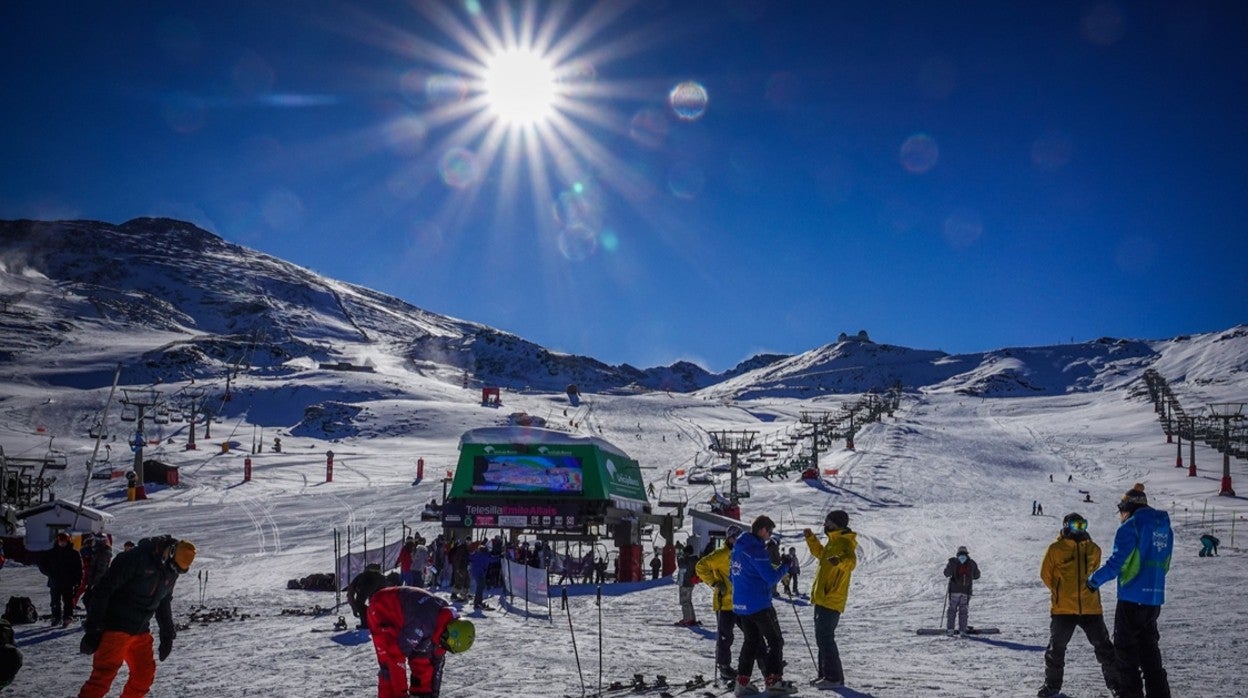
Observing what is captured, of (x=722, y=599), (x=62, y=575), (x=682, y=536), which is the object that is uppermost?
(x=722, y=599)

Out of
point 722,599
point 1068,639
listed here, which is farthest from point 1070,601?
point 722,599

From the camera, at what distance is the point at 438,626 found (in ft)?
19.1

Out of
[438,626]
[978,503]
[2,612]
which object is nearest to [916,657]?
[438,626]

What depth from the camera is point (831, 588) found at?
26.4 ft

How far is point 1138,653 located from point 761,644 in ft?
10.3

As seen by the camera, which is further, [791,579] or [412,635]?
[791,579]

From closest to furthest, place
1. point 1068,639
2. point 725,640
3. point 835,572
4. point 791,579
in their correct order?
point 1068,639
point 835,572
point 725,640
point 791,579

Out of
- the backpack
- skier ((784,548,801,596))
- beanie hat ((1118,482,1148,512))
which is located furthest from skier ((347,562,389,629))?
skier ((784,548,801,596))

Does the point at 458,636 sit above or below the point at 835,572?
below

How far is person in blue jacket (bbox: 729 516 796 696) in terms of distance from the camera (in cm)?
784

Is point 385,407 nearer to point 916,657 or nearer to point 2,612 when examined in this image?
point 2,612

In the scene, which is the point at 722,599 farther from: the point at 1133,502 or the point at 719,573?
the point at 1133,502

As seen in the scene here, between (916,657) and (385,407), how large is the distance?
78.6 m

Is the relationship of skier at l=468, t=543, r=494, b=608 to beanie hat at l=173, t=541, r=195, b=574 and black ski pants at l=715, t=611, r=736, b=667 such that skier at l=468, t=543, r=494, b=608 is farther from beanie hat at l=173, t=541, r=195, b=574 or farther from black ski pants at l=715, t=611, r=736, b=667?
beanie hat at l=173, t=541, r=195, b=574
